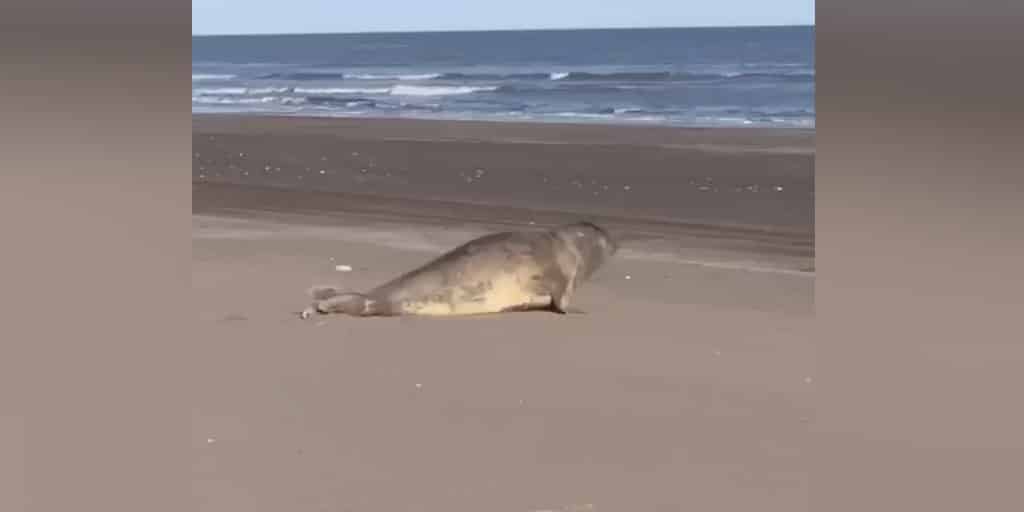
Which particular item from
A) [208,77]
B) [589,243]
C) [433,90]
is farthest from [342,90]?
[589,243]

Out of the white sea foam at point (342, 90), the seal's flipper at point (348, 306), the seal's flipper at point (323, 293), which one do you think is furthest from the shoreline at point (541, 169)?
the white sea foam at point (342, 90)

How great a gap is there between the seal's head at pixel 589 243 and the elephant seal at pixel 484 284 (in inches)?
1.6

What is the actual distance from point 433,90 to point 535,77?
12.8 ft

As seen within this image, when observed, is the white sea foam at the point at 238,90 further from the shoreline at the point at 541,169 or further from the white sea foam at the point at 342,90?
the shoreline at the point at 541,169

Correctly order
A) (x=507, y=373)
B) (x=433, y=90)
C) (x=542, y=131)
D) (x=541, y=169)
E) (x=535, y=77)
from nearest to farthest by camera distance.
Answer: (x=507, y=373) → (x=541, y=169) → (x=542, y=131) → (x=433, y=90) → (x=535, y=77)

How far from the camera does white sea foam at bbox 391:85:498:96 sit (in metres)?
31.4

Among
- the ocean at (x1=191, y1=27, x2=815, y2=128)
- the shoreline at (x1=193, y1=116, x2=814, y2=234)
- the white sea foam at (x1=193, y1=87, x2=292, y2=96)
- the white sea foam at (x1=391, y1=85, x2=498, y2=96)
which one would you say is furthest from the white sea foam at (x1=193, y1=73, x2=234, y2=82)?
the shoreline at (x1=193, y1=116, x2=814, y2=234)

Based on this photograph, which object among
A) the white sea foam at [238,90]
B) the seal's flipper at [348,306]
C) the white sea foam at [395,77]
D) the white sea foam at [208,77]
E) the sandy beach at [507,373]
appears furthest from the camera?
the white sea foam at [208,77]

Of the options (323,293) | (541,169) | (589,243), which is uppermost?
(589,243)

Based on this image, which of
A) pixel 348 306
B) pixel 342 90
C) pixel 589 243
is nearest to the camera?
pixel 348 306

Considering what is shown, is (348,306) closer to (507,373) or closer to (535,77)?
(507,373)

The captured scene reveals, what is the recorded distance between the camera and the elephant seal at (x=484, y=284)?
5648mm

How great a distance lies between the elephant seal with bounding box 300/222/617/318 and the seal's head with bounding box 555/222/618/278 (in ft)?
0.13

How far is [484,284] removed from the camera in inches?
228
